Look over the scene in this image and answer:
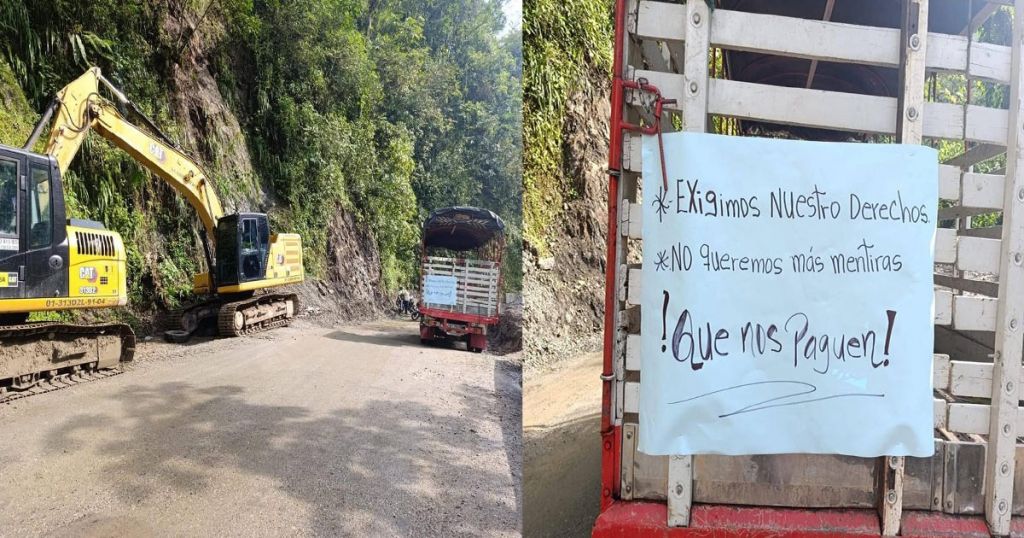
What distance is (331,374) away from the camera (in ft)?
6.47

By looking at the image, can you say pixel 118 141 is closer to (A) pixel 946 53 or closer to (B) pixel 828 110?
(B) pixel 828 110

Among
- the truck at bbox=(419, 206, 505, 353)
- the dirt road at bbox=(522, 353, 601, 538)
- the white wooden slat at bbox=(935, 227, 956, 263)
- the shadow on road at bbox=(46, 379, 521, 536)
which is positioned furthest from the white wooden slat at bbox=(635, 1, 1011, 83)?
the dirt road at bbox=(522, 353, 601, 538)

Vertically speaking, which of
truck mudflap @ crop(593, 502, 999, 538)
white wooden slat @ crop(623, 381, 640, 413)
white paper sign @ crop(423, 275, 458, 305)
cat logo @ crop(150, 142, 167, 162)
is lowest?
truck mudflap @ crop(593, 502, 999, 538)

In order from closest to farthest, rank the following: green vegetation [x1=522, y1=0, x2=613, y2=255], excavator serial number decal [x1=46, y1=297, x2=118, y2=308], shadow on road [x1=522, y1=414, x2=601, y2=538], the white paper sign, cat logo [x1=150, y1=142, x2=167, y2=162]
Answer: excavator serial number decal [x1=46, y1=297, x2=118, y2=308]
cat logo [x1=150, y1=142, x2=167, y2=162]
the white paper sign
shadow on road [x1=522, y1=414, x2=601, y2=538]
green vegetation [x1=522, y1=0, x2=613, y2=255]

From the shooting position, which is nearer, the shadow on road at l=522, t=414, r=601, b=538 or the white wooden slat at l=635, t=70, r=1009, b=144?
the white wooden slat at l=635, t=70, r=1009, b=144

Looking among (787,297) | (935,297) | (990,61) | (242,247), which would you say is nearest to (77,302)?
(242,247)

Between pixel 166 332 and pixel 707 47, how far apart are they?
1.79m

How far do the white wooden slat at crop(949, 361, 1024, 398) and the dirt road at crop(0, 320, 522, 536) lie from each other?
1307mm

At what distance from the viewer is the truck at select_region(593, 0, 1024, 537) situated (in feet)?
5.08

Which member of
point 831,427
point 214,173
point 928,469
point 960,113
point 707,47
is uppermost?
point 707,47

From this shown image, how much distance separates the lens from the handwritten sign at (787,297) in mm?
1553

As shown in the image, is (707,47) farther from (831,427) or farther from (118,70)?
(118,70)

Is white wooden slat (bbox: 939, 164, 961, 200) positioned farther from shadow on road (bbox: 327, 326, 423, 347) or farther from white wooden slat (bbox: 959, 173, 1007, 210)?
shadow on road (bbox: 327, 326, 423, 347)

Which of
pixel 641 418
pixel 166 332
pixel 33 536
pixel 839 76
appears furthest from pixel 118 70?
pixel 839 76
